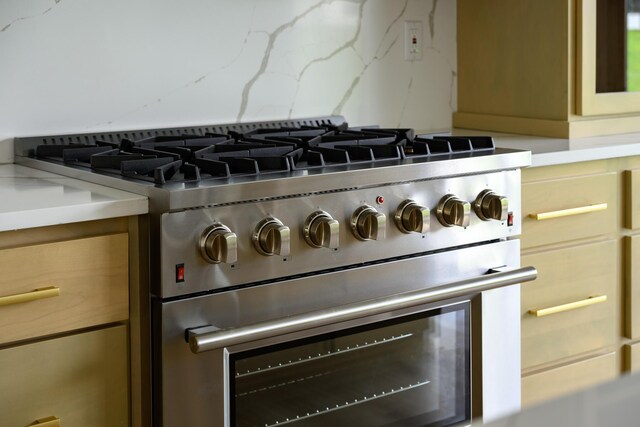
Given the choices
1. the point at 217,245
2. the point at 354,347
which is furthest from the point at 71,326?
the point at 354,347

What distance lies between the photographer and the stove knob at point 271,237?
1.54 m

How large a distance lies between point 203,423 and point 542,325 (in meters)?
0.90

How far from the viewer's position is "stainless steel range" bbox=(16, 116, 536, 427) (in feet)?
4.92

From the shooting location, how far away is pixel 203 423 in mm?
1530

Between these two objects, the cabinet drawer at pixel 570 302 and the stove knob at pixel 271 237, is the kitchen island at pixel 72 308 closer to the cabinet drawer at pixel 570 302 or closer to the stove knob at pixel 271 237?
the stove knob at pixel 271 237

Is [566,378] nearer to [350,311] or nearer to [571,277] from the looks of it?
[571,277]

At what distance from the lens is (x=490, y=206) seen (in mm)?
1853

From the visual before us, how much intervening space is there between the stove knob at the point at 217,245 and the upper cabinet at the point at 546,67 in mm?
1208

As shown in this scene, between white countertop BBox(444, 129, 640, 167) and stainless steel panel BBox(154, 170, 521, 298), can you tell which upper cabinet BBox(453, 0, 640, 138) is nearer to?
white countertop BBox(444, 129, 640, 167)

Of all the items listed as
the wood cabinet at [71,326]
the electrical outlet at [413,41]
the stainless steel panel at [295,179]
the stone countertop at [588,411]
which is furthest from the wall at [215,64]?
the stone countertop at [588,411]

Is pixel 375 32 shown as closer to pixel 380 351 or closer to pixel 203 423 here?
pixel 380 351

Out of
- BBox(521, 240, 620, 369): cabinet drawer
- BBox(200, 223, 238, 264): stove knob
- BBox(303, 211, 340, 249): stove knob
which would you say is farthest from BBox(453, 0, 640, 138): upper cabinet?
BBox(200, 223, 238, 264): stove knob

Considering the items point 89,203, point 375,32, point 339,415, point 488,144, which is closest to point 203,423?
point 339,415

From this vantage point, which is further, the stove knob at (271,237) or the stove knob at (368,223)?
the stove knob at (368,223)
